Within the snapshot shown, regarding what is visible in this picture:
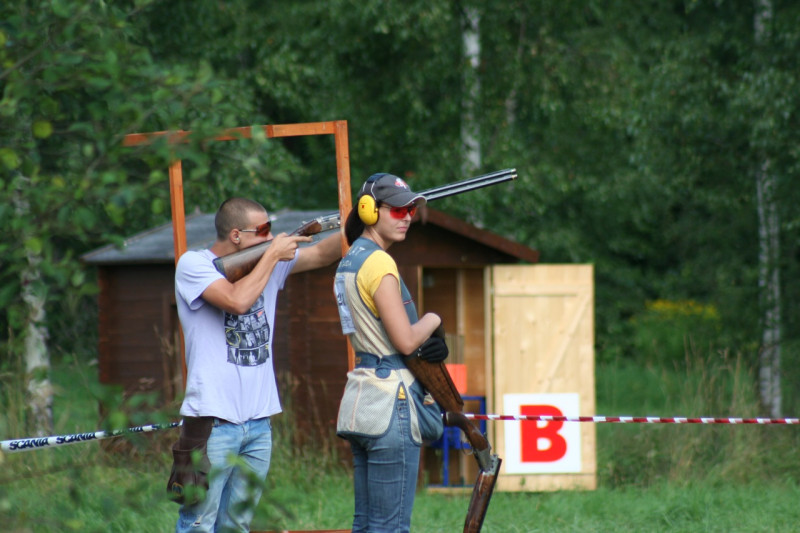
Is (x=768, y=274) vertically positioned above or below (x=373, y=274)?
below

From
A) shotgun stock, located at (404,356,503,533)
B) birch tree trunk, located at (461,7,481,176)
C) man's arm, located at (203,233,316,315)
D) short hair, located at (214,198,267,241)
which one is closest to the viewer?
shotgun stock, located at (404,356,503,533)

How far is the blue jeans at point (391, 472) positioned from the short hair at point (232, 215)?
40.6 inches

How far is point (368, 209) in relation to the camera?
396 centimetres

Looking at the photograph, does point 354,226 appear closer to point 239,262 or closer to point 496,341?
point 239,262

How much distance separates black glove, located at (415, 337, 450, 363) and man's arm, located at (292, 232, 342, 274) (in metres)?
0.84

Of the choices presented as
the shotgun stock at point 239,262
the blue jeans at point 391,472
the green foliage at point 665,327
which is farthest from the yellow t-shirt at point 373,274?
the green foliage at point 665,327

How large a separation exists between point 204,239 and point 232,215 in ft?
15.8

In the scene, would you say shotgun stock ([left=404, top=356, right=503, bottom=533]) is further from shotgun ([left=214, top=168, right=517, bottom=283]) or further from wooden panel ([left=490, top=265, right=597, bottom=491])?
wooden panel ([left=490, top=265, right=597, bottom=491])

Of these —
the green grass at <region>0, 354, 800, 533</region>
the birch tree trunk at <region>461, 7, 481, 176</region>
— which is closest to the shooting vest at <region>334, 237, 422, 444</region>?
the green grass at <region>0, 354, 800, 533</region>

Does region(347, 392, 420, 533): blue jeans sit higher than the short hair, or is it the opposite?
the short hair

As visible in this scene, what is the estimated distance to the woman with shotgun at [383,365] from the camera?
12.5 feet

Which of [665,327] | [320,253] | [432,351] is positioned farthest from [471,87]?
[432,351]

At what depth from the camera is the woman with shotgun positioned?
3.81m

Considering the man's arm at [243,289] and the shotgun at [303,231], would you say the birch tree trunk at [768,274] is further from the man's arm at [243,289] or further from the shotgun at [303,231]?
the man's arm at [243,289]
